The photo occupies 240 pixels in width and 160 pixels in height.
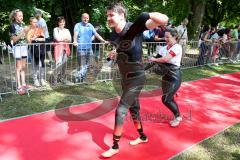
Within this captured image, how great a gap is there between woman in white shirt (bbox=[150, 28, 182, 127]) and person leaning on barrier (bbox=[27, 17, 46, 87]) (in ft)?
11.0

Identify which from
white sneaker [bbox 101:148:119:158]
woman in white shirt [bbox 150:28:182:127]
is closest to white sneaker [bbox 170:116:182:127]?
woman in white shirt [bbox 150:28:182:127]

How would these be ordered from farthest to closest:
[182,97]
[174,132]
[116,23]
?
[182,97] < [174,132] < [116,23]

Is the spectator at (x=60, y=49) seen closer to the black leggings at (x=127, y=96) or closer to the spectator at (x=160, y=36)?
the spectator at (x=160, y=36)

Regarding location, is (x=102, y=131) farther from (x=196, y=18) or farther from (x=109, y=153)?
(x=196, y=18)

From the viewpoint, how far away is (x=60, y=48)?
8.54 metres

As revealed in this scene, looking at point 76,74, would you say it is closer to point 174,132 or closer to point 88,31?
point 88,31

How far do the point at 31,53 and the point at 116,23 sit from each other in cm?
443

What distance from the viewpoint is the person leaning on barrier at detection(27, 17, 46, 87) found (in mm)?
7911

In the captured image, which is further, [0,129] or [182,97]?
[182,97]

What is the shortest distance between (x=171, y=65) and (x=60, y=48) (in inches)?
140

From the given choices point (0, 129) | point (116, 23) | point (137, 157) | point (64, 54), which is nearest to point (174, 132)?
point (137, 157)

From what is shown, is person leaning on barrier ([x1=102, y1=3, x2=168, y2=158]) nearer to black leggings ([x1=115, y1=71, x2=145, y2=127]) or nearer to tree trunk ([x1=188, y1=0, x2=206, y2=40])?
black leggings ([x1=115, y1=71, x2=145, y2=127])

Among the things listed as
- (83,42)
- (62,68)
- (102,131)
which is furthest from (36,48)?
(102,131)

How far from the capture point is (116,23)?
173 inches
